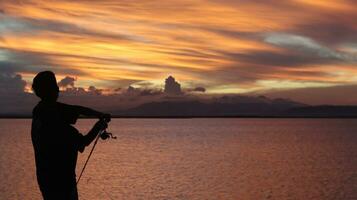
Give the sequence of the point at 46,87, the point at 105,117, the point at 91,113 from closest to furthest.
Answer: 1. the point at 91,113
2. the point at 105,117
3. the point at 46,87

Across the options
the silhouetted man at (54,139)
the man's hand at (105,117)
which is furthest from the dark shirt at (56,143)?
the man's hand at (105,117)

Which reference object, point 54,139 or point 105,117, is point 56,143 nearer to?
point 54,139

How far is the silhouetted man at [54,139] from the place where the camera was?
542 centimetres

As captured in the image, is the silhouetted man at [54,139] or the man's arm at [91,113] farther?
the silhouetted man at [54,139]

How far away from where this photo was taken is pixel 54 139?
543cm

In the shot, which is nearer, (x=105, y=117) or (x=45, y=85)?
(x=105, y=117)

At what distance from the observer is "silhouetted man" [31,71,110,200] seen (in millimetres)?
5418

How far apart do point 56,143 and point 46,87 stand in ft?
1.66

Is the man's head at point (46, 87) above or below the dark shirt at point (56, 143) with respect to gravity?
above

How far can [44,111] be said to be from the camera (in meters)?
5.43

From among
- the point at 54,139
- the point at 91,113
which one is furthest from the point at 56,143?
the point at 91,113

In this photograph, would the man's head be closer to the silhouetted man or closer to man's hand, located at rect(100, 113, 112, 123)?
the silhouetted man

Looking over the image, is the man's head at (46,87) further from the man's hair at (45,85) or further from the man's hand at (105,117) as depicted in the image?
the man's hand at (105,117)

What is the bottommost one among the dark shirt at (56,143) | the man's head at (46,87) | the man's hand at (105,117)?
the dark shirt at (56,143)
